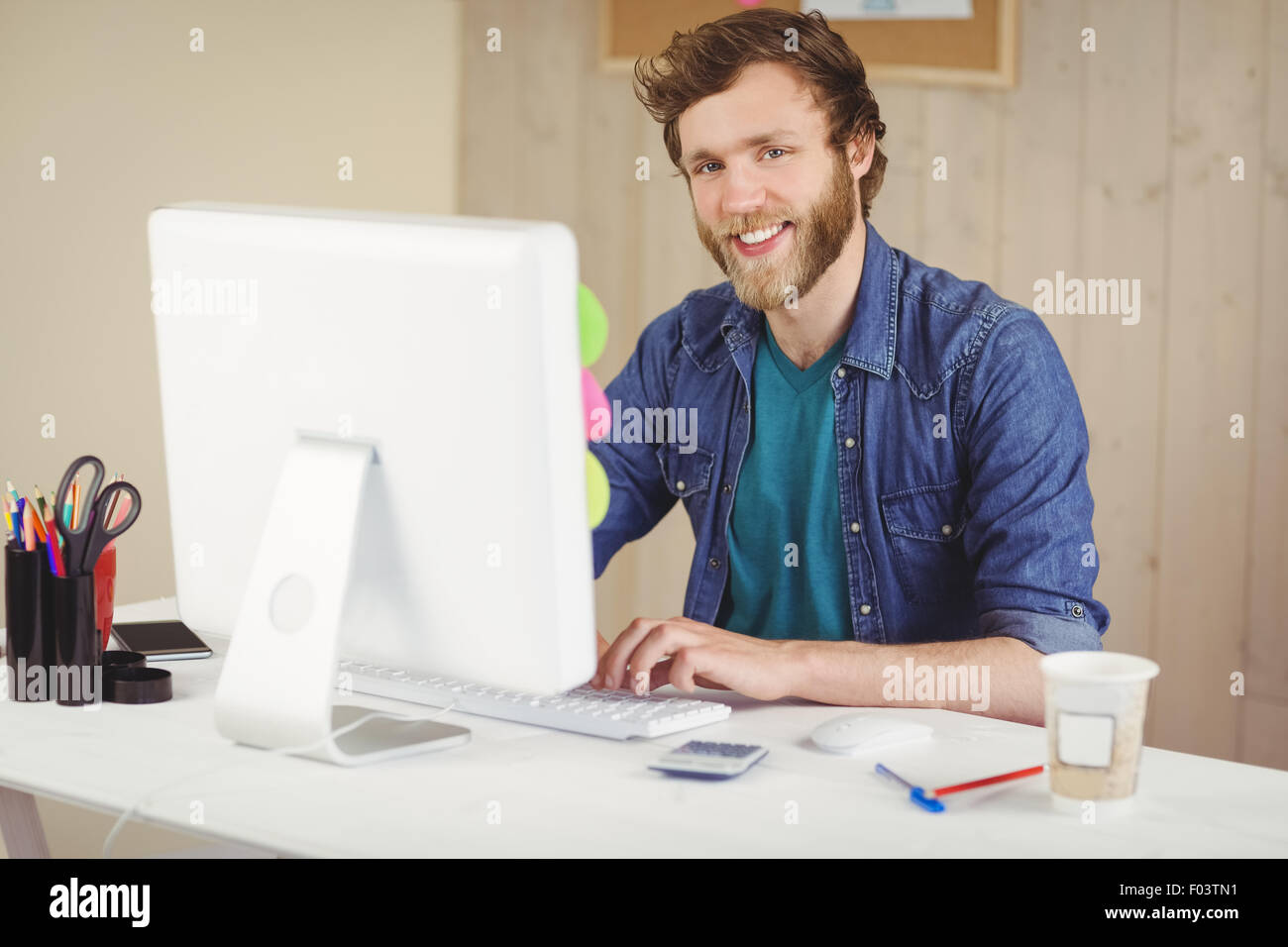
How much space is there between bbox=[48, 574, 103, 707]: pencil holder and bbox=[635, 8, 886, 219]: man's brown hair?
921 mm

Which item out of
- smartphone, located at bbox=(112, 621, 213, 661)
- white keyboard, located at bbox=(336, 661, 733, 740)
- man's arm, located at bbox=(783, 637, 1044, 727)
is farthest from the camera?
smartphone, located at bbox=(112, 621, 213, 661)

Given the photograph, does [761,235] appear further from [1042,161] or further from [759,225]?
[1042,161]

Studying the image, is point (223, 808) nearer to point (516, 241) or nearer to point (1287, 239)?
point (516, 241)

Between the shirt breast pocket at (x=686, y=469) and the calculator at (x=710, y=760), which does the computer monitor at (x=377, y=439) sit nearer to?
the calculator at (x=710, y=760)

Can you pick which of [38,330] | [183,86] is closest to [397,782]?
[38,330]

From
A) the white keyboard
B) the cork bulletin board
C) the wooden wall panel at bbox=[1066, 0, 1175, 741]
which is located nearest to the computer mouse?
the white keyboard

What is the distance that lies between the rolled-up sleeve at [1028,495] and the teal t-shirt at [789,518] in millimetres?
168

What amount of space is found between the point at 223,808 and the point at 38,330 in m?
1.41

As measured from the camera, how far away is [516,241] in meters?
0.89

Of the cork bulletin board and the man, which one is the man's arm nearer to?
the man

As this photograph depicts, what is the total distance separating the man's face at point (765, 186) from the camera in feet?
5.38

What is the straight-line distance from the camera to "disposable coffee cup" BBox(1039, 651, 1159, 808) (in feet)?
3.04

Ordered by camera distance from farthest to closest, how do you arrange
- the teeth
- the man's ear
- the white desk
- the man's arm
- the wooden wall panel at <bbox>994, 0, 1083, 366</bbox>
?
the wooden wall panel at <bbox>994, 0, 1083, 366</bbox> → the man's ear → the teeth → the man's arm → the white desk

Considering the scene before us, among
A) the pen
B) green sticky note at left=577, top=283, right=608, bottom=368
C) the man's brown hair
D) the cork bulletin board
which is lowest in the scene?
the pen
